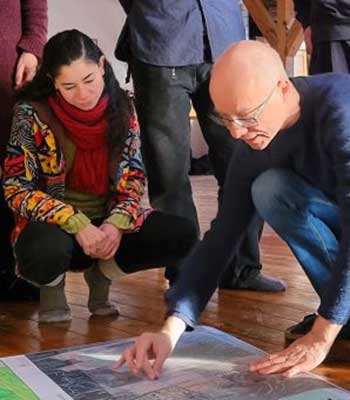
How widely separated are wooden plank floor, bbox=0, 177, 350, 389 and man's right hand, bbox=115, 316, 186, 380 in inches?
12.3

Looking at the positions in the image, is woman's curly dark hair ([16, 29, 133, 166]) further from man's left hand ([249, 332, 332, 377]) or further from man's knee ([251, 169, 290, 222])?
man's left hand ([249, 332, 332, 377])

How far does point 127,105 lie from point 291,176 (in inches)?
23.5

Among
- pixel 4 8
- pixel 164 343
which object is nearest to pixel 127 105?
pixel 4 8

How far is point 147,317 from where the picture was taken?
5.51 feet

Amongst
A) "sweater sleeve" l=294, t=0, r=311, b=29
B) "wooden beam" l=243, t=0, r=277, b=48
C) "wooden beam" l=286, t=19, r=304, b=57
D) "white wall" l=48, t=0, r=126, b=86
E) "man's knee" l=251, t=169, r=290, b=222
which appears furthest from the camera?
"white wall" l=48, t=0, r=126, b=86

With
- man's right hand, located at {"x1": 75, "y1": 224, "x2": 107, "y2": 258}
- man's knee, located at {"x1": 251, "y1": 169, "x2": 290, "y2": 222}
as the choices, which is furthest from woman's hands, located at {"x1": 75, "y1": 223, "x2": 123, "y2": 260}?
man's knee, located at {"x1": 251, "y1": 169, "x2": 290, "y2": 222}

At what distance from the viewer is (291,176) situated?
1252mm

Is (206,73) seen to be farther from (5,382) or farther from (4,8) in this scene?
(5,382)

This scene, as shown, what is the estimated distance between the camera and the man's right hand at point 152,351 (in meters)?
1.04

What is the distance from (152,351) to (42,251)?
1.84ft

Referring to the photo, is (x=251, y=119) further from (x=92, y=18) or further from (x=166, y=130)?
(x=92, y=18)

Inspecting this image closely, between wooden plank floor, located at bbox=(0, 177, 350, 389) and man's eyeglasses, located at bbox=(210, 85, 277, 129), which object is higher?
man's eyeglasses, located at bbox=(210, 85, 277, 129)

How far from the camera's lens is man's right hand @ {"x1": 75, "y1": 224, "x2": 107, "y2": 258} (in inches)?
61.5

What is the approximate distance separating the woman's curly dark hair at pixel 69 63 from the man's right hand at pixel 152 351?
2.31 ft
